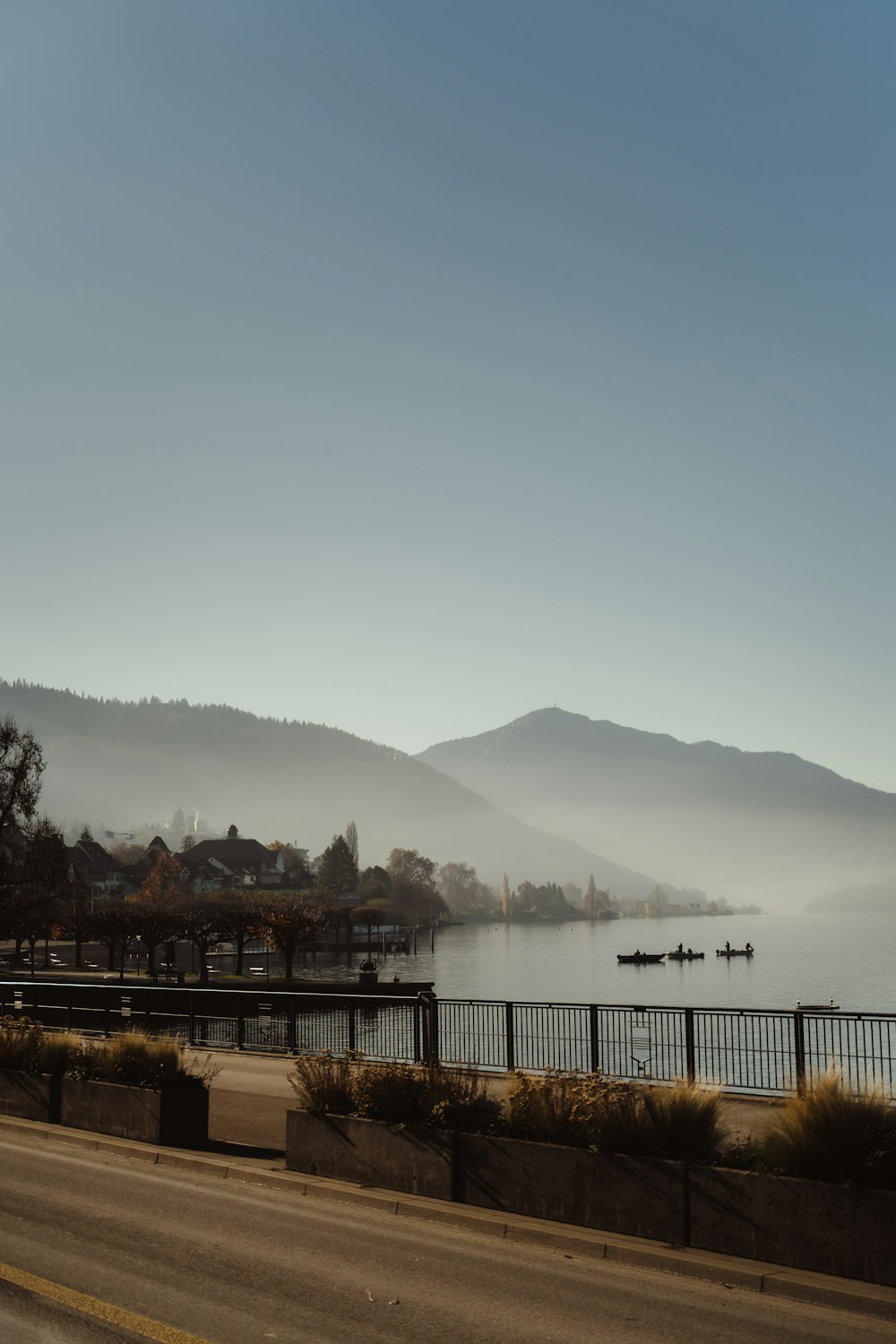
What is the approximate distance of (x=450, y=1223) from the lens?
13.1 metres

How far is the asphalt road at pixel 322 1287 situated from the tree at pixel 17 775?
63840mm

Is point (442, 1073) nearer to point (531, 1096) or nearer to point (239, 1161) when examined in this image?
point (531, 1096)

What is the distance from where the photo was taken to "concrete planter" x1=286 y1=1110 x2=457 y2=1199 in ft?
45.2

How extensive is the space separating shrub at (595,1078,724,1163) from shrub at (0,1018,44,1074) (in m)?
10.7

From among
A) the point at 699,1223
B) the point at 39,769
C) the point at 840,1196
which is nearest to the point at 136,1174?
the point at 699,1223

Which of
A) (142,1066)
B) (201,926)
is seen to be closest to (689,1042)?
(142,1066)

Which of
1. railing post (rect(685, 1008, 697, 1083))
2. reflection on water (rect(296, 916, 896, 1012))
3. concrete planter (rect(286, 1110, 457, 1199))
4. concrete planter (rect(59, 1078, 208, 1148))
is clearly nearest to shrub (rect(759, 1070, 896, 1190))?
concrete planter (rect(286, 1110, 457, 1199))

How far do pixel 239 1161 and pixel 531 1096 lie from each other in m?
4.64

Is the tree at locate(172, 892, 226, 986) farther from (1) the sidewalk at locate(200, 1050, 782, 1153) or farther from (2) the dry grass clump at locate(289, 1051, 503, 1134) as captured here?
(2) the dry grass clump at locate(289, 1051, 503, 1134)

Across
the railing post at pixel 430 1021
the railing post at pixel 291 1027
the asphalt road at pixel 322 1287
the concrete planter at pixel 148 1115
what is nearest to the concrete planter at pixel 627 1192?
the asphalt road at pixel 322 1287

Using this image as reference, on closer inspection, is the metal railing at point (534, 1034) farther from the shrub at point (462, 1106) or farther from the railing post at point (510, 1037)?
the shrub at point (462, 1106)

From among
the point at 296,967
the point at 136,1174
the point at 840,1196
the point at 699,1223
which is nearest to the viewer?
the point at 840,1196

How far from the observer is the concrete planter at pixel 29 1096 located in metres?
19.0

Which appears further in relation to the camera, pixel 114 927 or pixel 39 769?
pixel 114 927
